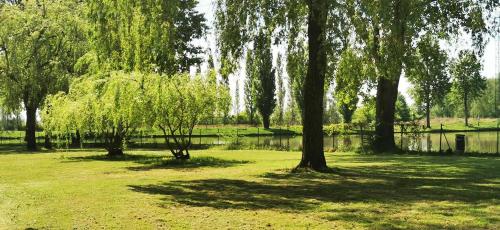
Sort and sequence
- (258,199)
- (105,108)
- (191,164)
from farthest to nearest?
1. (105,108)
2. (191,164)
3. (258,199)

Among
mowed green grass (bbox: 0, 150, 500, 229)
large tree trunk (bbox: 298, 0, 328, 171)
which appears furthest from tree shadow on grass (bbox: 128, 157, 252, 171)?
large tree trunk (bbox: 298, 0, 328, 171)

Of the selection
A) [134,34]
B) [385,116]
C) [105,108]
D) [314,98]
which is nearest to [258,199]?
[314,98]

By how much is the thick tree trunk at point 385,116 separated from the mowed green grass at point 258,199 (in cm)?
883

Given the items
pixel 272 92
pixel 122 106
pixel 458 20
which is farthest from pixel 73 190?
pixel 272 92

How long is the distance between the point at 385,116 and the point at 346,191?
15.6 m

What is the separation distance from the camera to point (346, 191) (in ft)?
37.2

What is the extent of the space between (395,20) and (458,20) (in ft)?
6.95

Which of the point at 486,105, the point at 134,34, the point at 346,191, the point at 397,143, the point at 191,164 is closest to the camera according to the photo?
the point at 346,191

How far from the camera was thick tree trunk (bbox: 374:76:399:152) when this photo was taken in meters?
25.8

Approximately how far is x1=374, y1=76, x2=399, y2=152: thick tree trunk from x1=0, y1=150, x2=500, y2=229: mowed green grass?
29.0 ft

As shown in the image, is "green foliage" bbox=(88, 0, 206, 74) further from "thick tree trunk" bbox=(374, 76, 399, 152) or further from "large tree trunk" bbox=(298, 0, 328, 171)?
"thick tree trunk" bbox=(374, 76, 399, 152)

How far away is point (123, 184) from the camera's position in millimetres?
13359

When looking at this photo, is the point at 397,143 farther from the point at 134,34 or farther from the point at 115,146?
the point at 134,34

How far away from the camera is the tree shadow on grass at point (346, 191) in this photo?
9234 millimetres
